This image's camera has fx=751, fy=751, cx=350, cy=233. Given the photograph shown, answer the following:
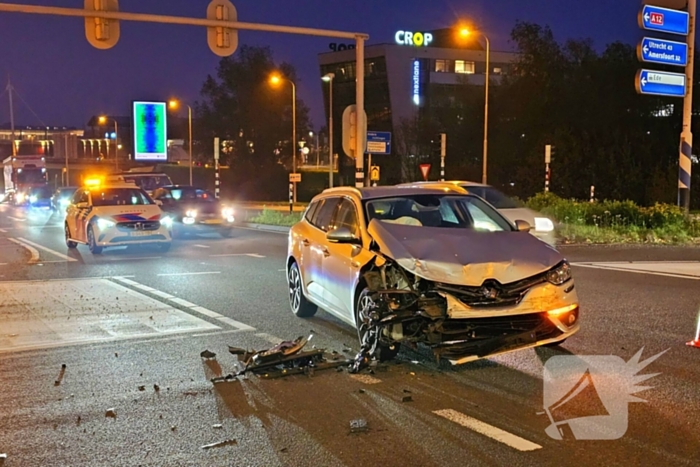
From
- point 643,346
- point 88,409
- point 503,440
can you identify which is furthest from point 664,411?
point 88,409

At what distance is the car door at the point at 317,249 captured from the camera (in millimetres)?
8852

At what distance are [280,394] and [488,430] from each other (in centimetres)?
187

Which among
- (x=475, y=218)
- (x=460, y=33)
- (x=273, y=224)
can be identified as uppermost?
(x=460, y=33)

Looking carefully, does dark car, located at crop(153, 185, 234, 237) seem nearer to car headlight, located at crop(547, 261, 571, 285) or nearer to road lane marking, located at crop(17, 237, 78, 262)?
road lane marking, located at crop(17, 237, 78, 262)

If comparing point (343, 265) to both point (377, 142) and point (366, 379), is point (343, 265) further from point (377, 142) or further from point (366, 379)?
point (377, 142)

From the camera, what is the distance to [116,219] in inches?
719

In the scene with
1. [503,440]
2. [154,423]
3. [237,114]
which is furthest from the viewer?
[237,114]

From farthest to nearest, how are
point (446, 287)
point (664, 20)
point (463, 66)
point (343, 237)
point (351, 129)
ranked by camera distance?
1. point (463, 66)
2. point (351, 129)
3. point (664, 20)
4. point (343, 237)
5. point (446, 287)

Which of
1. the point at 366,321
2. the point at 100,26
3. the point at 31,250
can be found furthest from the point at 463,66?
the point at 366,321

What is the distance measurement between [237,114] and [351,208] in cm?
6332

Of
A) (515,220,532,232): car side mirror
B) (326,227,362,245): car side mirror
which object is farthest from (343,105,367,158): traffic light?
(326,227,362,245): car side mirror

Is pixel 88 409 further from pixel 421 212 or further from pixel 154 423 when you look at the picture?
pixel 421 212

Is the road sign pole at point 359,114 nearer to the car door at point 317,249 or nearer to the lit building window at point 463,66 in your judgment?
the car door at point 317,249

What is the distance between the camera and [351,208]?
28.1ft
